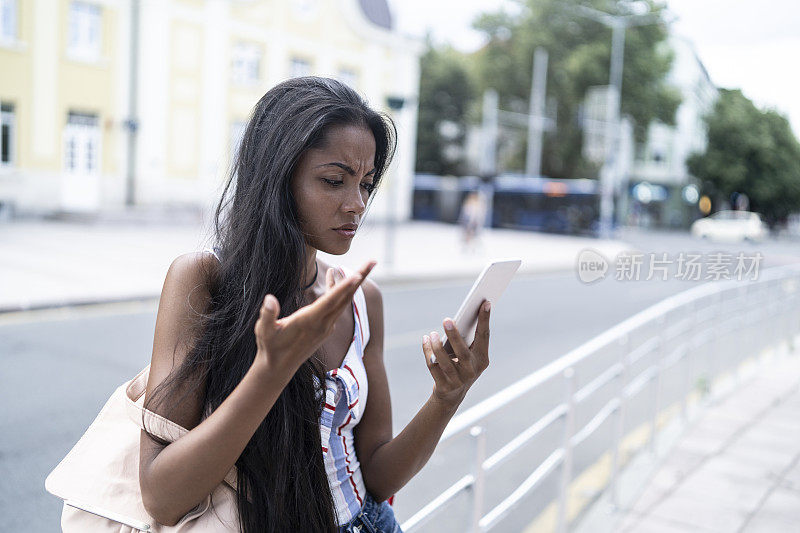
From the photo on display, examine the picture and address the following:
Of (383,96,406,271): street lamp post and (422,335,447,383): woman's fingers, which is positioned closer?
(422,335,447,383): woman's fingers

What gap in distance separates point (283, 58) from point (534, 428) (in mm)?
24210

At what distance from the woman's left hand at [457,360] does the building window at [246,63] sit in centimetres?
2434

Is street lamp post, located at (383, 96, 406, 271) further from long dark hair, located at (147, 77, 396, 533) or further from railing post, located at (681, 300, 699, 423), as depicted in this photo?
long dark hair, located at (147, 77, 396, 533)

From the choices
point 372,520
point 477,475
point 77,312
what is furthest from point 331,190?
point 77,312

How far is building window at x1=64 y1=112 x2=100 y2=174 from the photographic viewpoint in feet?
67.4

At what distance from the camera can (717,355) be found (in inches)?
272

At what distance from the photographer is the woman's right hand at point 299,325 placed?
95 cm

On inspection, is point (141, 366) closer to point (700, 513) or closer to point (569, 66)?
point (700, 513)

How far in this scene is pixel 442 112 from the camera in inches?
1753

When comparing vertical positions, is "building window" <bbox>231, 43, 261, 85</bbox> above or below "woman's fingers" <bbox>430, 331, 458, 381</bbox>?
above

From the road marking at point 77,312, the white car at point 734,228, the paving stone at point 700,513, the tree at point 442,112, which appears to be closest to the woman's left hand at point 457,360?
the paving stone at point 700,513

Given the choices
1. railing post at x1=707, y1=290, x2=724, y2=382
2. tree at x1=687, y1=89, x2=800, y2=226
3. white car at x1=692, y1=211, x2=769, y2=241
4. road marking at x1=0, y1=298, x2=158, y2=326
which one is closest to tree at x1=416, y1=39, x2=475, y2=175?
white car at x1=692, y1=211, x2=769, y2=241

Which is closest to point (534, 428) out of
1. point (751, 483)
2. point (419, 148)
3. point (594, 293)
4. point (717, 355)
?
point (751, 483)

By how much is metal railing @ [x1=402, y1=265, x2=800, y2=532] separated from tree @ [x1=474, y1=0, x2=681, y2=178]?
2520cm
